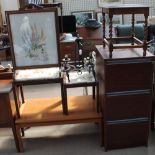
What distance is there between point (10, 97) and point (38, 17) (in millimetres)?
730

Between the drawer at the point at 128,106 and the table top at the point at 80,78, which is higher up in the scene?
the table top at the point at 80,78

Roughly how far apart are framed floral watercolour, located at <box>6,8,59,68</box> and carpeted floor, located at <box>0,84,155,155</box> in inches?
31.8

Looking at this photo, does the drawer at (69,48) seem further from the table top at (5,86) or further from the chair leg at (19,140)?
the chair leg at (19,140)

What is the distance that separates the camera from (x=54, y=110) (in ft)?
7.89

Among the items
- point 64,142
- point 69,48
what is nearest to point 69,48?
point 69,48

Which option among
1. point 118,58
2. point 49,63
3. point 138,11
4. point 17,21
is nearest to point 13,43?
point 17,21

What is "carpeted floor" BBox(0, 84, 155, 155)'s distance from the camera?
92.4 inches

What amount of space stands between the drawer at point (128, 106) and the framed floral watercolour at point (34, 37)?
23.9 inches

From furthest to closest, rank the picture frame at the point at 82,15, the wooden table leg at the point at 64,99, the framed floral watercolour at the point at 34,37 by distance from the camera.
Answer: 1. the picture frame at the point at 82,15
2. the wooden table leg at the point at 64,99
3. the framed floral watercolour at the point at 34,37

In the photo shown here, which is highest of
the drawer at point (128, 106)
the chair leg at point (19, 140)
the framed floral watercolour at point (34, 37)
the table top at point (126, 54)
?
the framed floral watercolour at point (34, 37)

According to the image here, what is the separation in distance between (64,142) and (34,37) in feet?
3.53

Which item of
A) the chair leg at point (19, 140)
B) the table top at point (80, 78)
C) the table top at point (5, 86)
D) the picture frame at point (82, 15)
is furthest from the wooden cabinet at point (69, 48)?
the chair leg at point (19, 140)

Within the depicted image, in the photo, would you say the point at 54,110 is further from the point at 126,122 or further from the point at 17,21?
the point at 17,21

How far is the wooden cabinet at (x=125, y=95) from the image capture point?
1.99 metres
